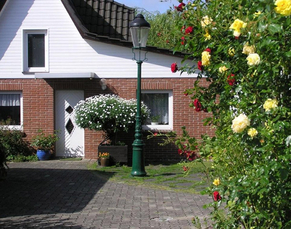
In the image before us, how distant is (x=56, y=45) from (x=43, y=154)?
3741 millimetres

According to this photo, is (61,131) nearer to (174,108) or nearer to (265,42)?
(174,108)

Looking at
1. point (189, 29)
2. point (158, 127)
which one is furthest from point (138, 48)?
point (189, 29)

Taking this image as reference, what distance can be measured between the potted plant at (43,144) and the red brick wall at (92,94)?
255 millimetres

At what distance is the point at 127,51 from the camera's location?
15.3 meters

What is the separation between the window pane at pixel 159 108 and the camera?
15586 mm

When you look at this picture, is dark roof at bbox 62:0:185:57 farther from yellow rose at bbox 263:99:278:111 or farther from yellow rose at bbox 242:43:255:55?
yellow rose at bbox 263:99:278:111

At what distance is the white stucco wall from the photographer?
15344mm

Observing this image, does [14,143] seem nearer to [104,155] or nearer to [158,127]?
[104,155]

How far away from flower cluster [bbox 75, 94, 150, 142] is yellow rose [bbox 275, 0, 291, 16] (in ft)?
34.3

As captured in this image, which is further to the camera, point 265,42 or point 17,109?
point 17,109

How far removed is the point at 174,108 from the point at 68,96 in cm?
370

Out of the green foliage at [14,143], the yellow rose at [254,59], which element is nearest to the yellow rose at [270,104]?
the yellow rose at [254,59]

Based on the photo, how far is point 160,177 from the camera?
11875mm

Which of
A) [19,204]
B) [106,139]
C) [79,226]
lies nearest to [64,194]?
[19,204]
